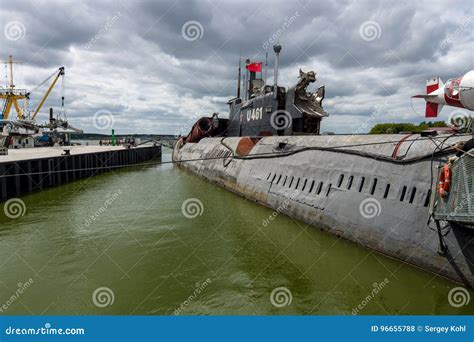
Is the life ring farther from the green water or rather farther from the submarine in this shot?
the green water

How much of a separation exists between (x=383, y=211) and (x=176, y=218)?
31.3 feet

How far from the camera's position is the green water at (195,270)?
825cm

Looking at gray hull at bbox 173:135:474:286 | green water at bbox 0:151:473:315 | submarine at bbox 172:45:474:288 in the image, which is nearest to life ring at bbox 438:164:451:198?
submarine at bbox 172:45:474:288

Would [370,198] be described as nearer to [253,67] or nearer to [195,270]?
[195,270]

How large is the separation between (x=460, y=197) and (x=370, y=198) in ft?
11.8

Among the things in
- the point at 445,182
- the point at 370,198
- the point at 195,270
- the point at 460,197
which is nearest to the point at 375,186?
the point at 370,198

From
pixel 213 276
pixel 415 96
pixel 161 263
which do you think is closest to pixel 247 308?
pixel 213 276

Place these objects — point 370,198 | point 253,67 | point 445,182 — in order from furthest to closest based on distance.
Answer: point 253,67 → point 370,198 → point 445,182

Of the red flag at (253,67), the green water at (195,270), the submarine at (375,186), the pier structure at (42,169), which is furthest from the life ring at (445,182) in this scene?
the red flag at (253,67)

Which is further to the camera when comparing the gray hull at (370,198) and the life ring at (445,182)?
the gray hull at (370,198)

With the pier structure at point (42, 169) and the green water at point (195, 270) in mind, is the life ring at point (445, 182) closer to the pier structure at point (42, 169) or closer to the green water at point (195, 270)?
the green water at point (195, 270)

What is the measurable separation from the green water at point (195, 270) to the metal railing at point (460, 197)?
2.05 metres

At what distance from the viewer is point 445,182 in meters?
8.43

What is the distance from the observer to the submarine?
838 centimetres
